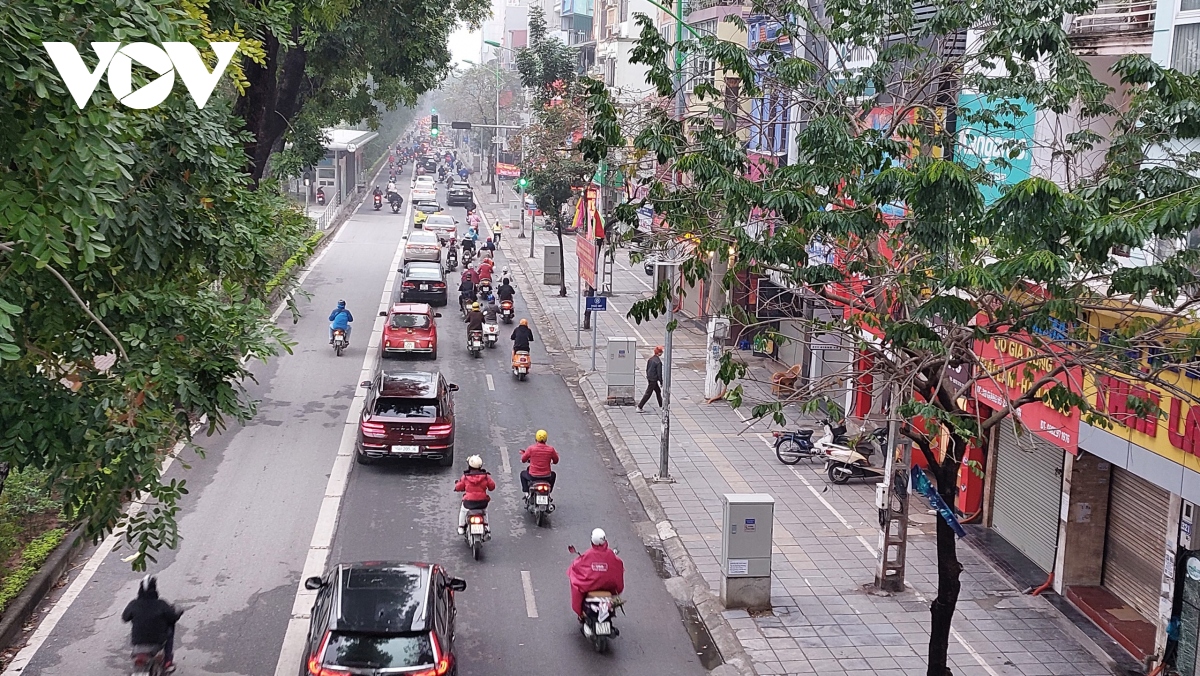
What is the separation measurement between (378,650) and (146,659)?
240 cm

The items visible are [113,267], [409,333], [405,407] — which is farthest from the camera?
[409,333]

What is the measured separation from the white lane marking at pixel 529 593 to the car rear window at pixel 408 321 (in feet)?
45.3

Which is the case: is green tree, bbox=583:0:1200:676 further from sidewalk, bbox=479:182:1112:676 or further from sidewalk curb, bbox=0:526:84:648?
sidewalk curb, bbox=0:526:84:648

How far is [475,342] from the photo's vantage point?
2875cm

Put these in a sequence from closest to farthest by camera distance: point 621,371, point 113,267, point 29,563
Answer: point 113,267
point 29,563
point 621,371

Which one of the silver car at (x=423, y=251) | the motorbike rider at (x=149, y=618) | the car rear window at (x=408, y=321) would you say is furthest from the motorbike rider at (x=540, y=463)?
the silver car at (x=423, y=251)

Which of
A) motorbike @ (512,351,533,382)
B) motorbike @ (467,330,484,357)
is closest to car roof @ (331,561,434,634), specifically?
motorbike @ (512,351,533,382)

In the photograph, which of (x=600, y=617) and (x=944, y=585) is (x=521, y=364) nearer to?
(x=600, y=617)

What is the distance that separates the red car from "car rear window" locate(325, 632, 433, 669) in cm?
1771

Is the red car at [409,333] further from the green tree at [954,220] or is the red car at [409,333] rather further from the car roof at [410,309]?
the green tree at [954,220]

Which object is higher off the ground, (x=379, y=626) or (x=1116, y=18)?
(x=1116, y=18)

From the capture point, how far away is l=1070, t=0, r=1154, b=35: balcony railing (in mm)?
13562

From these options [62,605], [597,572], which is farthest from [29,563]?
[597,572]

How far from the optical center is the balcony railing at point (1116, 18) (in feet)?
44.5
